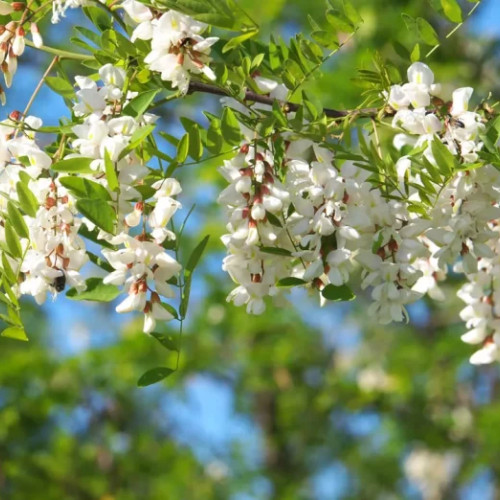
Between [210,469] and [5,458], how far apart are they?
1.42 meters

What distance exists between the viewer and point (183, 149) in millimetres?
1108

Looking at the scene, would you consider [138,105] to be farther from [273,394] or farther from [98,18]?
[273,394]

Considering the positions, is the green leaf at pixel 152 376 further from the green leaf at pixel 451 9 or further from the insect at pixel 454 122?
the green leaf at pixel 451 9

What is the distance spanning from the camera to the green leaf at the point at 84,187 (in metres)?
1.00

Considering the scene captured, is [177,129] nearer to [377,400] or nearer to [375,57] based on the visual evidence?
[377,400]

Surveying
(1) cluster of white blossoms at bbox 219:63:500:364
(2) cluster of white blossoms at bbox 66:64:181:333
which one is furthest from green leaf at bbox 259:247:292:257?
(2) cluster of white blossoms at bbox 66:64:181:333

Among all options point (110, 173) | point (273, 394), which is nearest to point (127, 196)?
point (110, 173)

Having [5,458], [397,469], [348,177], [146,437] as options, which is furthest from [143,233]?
[397,469]

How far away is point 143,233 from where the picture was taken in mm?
1041

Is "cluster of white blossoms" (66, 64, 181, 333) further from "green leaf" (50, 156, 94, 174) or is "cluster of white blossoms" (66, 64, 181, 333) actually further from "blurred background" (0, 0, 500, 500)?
"blurred background" (0, 0, 500, 500)

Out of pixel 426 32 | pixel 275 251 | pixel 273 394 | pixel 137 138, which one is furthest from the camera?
pixel 273 394

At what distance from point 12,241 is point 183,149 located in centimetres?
21

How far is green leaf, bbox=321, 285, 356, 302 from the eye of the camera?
3.64ft

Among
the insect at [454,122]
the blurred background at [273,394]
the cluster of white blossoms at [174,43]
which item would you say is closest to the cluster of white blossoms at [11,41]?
the cluster of white blossoms at [174,43]
